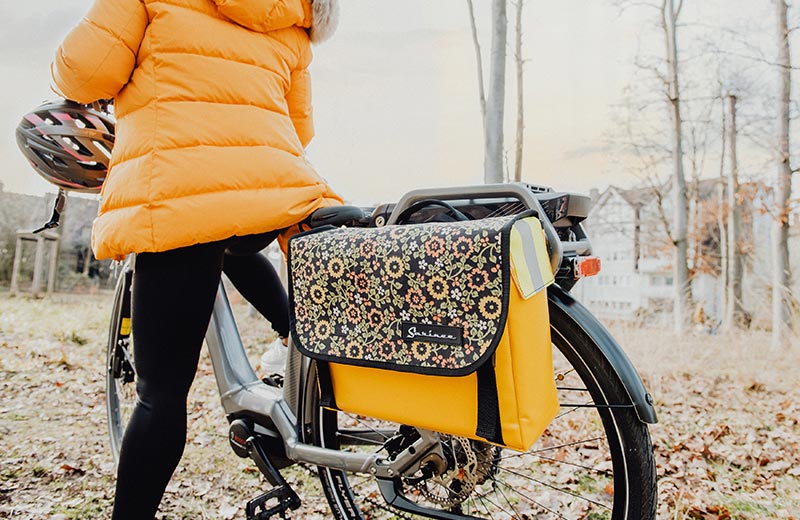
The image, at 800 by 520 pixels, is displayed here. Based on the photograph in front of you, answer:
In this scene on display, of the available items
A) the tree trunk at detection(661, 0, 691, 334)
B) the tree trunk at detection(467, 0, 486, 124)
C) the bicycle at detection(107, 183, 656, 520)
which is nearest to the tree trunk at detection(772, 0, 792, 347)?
the tree trunk at detection(661, 0, 691, 334)

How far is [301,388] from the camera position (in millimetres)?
1376

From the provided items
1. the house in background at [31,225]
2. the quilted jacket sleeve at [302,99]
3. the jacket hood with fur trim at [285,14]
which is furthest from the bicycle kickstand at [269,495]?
the house in background at [31,225]

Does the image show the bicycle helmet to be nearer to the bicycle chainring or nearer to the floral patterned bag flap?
the floral patterned bag flap

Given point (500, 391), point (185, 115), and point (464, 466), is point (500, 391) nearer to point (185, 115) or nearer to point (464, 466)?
point (464, 466)

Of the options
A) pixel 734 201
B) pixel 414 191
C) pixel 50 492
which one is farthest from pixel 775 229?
pixel 50 492

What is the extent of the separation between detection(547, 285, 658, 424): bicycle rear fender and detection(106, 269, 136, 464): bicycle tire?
4.96ft

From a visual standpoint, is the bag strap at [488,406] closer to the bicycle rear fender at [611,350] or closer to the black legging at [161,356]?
the bicycle rear fender at [611,350]

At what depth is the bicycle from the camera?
1022mm

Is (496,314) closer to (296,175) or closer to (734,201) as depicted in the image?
(296,175)

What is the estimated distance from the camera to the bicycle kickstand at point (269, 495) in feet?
4.22

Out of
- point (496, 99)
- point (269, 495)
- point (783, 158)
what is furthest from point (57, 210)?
point (783, 158)

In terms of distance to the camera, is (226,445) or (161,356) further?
(226,445)

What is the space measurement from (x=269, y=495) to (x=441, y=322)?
72 centimetres

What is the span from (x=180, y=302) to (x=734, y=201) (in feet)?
49.8
